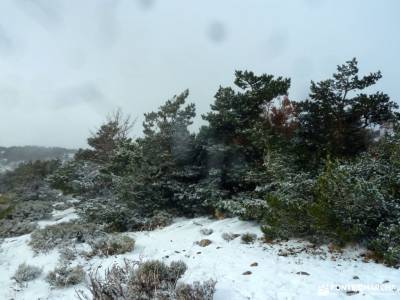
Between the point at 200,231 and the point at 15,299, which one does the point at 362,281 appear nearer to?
the point at 200,231

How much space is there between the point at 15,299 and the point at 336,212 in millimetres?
7328

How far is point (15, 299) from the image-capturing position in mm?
7270

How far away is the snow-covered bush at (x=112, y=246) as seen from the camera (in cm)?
927

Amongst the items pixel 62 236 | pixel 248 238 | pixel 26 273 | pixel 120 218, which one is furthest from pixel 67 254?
pixel 248 238

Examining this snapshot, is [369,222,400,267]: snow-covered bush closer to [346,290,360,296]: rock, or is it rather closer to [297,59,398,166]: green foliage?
[346,290,360,296]: rock

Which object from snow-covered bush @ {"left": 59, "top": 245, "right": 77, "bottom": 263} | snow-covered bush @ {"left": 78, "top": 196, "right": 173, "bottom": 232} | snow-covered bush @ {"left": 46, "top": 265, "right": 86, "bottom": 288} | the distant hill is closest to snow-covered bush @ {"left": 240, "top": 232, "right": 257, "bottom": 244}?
snow-covered bush @ {"left": 46, "top": 265, "right": 86, "bottom": 288}

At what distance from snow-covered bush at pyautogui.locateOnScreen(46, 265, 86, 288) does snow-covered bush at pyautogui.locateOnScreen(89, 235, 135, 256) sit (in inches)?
47.5

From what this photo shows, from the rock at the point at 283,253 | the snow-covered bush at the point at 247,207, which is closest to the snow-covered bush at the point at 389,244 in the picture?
the rock at the point at 283,253

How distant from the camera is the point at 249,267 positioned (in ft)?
22.9

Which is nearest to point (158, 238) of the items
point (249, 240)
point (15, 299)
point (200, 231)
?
point (200, 231)

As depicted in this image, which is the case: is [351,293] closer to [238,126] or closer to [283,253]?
[283,253]

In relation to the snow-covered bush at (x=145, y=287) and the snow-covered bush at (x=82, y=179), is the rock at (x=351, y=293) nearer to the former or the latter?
the snow-covered bush at (x=145, y=287)

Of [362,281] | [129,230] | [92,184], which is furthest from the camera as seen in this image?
[92,184]

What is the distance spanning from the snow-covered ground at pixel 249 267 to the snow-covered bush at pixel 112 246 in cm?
25
